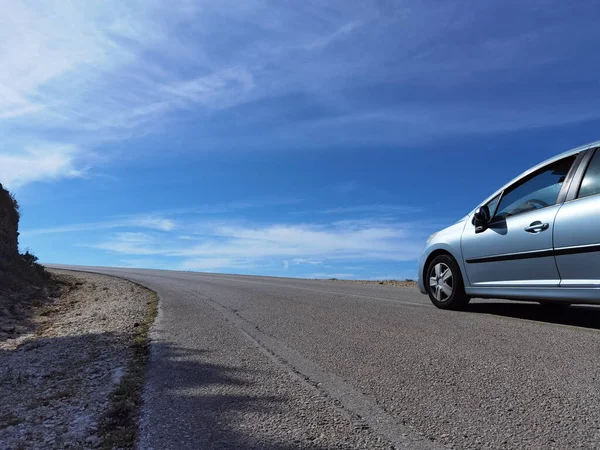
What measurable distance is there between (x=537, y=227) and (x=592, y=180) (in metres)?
0.72

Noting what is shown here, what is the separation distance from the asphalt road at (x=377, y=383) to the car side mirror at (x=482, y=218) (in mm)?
1114

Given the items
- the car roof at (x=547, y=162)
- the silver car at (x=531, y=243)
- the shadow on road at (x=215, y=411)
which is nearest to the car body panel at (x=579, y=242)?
the silver car at (x=531, y=243)

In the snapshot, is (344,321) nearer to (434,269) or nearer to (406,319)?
(406,319)

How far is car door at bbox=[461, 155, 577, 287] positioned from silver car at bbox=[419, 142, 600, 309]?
0.01 meters

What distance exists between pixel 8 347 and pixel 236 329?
257 centimetres

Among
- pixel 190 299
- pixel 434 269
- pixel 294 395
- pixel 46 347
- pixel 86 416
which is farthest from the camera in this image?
pixel 190 299

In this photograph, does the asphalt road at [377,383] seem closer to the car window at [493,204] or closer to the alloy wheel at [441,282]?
the alloy wheel at [441,282]

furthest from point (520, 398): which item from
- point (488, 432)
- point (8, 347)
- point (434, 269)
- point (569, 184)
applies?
point (8, 347)

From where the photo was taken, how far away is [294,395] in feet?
10.4

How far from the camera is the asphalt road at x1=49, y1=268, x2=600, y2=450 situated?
2.54 meters

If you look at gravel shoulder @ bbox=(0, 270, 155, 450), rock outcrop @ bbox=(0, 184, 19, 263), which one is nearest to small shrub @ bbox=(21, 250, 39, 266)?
rock outcrop @ bbox=(0, 184, 19, 263)

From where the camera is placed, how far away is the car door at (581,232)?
472 centimetres

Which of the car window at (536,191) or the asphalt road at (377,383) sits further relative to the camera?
the car window at (536,191)

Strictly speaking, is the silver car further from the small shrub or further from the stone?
the small shrub
